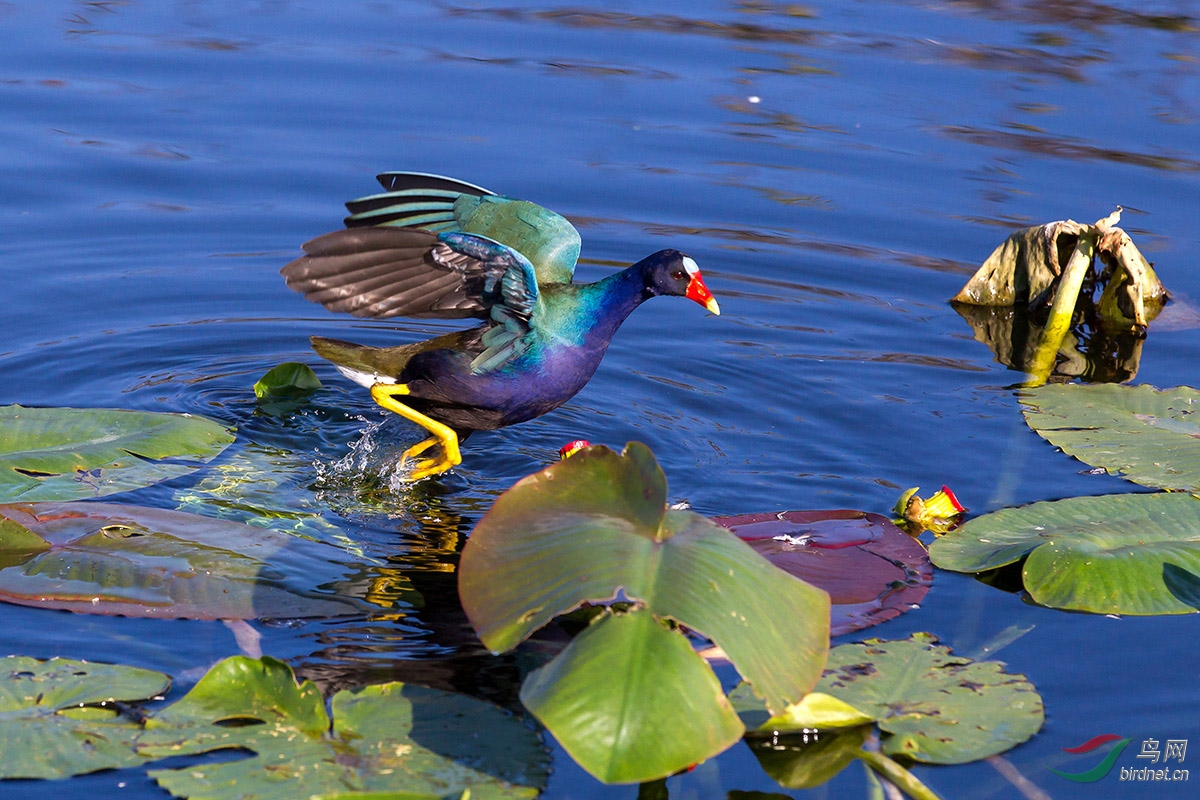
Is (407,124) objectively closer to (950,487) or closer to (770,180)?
(770,180)

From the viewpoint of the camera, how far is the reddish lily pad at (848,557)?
3.04 m

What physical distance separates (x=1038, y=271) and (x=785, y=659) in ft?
11.0

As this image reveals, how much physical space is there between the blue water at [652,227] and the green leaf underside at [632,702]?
0.35 metres

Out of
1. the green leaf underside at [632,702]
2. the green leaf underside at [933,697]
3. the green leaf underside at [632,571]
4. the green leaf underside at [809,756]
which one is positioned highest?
the green leaf underside at [632,571]

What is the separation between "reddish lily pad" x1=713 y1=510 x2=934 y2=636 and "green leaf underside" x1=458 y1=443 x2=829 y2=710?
21.9 inches

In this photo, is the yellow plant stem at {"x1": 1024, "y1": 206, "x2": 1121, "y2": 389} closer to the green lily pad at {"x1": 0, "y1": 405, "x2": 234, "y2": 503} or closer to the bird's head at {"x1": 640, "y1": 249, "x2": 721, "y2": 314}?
the bird's head at {"x1": 640, "y1": 249, "x2": 721, "y2": 314}

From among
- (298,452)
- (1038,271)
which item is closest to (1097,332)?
(1038,271)

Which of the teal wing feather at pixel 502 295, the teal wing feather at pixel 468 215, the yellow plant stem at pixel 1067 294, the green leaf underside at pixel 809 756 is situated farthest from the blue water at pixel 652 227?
the teal wing feather at pixel 468 215

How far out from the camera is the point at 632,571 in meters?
2.36

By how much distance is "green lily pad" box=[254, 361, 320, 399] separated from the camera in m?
4.42

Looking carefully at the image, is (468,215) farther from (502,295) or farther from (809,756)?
(809,756)

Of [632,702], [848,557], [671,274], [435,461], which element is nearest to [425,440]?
[435,461]

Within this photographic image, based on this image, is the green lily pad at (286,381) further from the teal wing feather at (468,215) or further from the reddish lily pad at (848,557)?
the reddish lily pad at (848,557)

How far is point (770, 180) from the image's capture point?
255 inches
